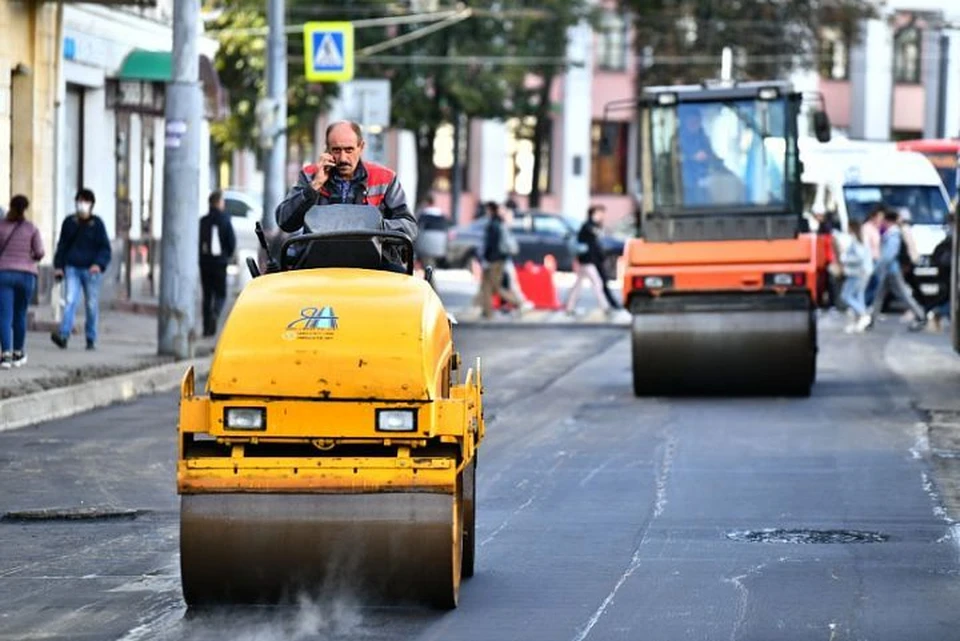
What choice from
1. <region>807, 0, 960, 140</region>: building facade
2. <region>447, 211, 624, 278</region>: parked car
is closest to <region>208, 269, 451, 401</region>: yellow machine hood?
<region>447, 211, 624, 278</region>: parked car

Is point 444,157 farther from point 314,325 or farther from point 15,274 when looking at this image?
point 314,325

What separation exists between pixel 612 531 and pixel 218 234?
730 inches

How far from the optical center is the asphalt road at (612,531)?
9.70 meters

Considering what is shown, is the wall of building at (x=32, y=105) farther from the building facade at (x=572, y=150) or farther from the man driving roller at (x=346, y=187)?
the building facade at (x=572, y=150)

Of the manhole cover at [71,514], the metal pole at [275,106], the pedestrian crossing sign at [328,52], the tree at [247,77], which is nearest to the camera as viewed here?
the manhole cover at [71,514]

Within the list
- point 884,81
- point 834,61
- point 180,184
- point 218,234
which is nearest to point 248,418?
point 180,184

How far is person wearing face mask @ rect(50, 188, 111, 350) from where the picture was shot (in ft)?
84.4

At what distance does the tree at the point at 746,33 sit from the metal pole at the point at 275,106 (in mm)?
30253

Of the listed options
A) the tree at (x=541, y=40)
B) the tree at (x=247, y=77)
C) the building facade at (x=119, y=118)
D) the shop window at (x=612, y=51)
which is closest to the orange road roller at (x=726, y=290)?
the building facade at (x=119, y=118)

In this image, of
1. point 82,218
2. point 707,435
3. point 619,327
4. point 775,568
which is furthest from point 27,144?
point 775,568

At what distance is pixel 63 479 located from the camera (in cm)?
1529

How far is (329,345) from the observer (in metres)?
9.62

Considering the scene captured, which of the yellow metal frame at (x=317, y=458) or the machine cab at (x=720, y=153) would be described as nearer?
the yellow metal frame at (x=317, y=458)

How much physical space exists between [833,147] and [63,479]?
31.4m
